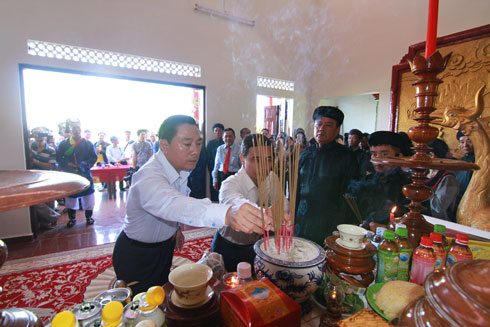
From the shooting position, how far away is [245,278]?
33.9 inches

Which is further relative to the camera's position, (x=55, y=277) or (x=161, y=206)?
(x=55, y=277)

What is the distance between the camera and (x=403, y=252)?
805mm

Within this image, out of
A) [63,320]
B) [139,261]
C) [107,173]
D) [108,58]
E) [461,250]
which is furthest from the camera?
[107,173]

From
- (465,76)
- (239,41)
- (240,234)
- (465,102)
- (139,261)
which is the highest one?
(239,41)

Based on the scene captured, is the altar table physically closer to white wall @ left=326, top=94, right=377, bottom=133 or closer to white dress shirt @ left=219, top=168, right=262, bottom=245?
white dress shirt @ left=219, top=168, right=262, bottom=245

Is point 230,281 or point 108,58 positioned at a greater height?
point 108,58

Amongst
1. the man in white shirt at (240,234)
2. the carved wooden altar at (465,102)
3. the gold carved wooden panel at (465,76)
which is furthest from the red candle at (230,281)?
the gold carved wooden panel at (465,76)

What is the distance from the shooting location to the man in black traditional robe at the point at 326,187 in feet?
6.19

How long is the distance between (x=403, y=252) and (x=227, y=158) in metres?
3.75

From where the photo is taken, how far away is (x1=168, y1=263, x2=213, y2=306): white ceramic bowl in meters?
0.72

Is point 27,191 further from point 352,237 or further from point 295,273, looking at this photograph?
point 352,237

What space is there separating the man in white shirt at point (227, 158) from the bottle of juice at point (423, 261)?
3.75 meters

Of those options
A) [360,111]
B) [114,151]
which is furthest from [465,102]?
[114,151]

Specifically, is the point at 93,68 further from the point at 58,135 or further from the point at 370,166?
the point at 370,166
